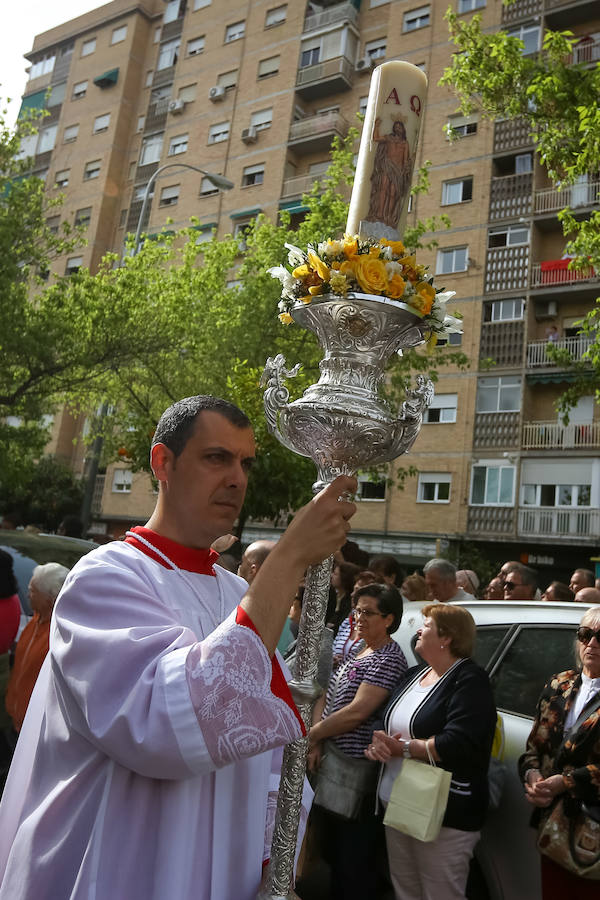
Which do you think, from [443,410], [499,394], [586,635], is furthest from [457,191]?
[586,635]

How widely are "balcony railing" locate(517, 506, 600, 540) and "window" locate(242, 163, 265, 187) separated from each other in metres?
17.8

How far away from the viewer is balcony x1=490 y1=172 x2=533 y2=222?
2814 cm

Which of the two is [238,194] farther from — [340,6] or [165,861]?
[165,861]

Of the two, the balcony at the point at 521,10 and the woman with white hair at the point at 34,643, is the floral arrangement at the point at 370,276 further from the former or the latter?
the balcony at the point at 521,10

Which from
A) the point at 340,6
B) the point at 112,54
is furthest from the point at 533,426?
the point at 112,54

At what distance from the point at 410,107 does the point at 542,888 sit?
3318mm

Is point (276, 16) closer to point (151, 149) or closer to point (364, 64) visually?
point (364, 64)

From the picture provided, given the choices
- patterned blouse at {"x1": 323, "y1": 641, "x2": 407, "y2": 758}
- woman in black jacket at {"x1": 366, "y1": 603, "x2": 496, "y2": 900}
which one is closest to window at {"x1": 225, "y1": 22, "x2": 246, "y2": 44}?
patterned blouse at {"x1": 323, "y1": 641, "x2": 407, "y2": 758}

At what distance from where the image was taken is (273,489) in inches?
583

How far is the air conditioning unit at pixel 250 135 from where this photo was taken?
34250mm

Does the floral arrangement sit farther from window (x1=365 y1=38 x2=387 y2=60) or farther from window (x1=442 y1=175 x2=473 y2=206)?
window (x1=365 y1=38 x2=387 y2=60)

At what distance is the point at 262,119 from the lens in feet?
114

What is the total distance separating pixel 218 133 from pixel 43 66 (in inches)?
657

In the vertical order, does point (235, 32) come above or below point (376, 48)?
above
